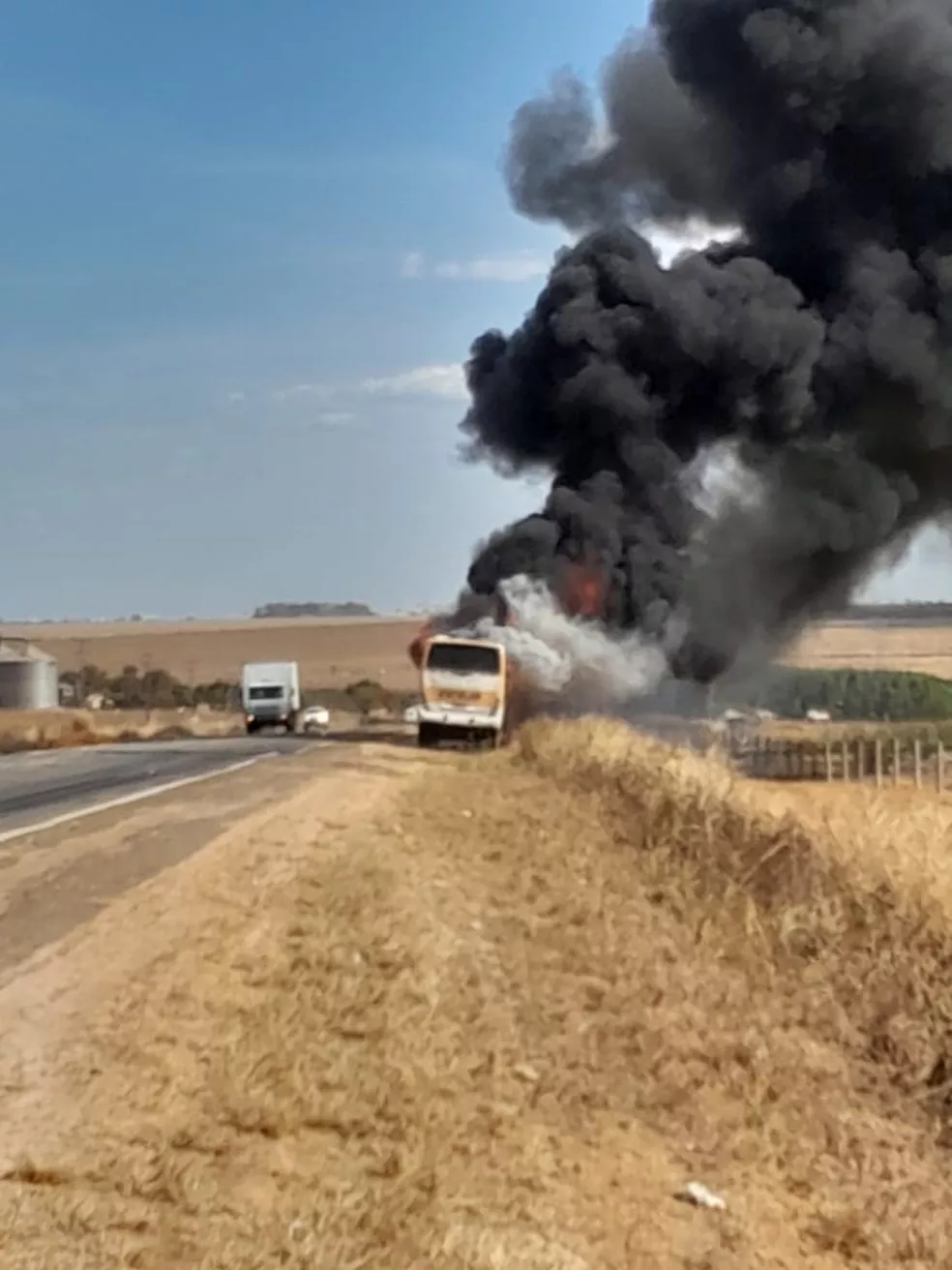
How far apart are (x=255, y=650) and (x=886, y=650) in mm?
49588

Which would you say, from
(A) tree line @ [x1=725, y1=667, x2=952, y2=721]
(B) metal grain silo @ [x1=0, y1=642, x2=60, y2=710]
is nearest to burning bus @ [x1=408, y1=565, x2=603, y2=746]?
(A) tree line @ [x1=725, y1=667, x2=952, y2=721]

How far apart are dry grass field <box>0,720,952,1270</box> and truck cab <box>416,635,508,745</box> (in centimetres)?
2175

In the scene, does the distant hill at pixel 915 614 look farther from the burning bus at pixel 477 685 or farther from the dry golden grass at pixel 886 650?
the burning bus at pixel 477 685

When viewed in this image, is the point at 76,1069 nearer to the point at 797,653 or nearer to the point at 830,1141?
the point at 830,1141

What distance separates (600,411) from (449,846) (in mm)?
25127

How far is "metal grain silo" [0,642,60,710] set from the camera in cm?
8406

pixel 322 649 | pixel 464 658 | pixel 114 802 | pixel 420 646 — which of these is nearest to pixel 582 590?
pixel 464 658

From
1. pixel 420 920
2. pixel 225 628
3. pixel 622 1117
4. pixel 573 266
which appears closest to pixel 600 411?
pixel 573 266

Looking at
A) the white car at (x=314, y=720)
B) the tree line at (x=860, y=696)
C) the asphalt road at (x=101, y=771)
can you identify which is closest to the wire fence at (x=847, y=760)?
the asphalt road at (x=101, y=771)

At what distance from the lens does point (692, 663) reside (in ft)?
138

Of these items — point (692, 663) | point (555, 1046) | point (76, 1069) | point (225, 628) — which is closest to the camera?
point (76, 1069)

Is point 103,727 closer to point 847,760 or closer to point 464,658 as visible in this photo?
point 847,760

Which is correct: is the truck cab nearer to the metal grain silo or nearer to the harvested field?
the harvested field

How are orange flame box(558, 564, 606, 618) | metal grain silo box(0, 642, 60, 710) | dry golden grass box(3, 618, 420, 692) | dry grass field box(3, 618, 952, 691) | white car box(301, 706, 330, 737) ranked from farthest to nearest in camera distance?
dry golden grass box(3, 618, 420, 692)
dry grass field box(3, 618, 952, 691)
metal grain silo box(0, 642, 60, 710)
white car box(301, 706, 330, 737)
orange flame box(558, 564, 606, 618)
